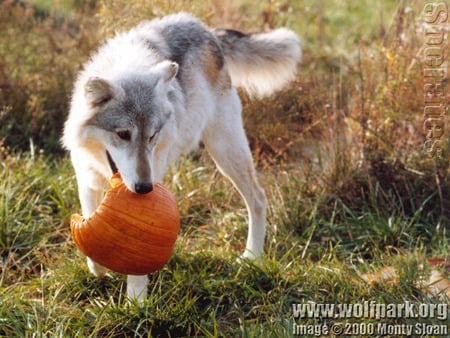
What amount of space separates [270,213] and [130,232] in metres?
2.01

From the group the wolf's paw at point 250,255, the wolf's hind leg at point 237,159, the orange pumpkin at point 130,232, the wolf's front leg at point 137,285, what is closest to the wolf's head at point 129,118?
the orange pumpkin at point 130,232

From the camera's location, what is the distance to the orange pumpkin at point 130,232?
3.36 m

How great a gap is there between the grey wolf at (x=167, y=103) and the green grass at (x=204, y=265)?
0.22 metres

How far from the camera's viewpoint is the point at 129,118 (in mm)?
3705

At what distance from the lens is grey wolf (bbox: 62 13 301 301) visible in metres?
3.73

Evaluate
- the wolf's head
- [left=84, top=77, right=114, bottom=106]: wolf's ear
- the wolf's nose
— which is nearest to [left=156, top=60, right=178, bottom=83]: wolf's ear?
the wolf's head

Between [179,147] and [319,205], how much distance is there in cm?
126

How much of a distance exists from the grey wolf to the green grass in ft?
0.74

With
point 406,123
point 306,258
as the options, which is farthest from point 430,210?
point 306,258

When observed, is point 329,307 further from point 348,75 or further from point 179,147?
point 348,75

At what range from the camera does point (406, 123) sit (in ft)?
18.3

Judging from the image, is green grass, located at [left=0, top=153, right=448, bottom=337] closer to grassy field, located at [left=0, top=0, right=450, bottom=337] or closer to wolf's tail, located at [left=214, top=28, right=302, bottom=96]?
grassy field, located at [left=0, top=0, right=450, bottom=337]

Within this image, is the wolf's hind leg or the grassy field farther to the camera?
the wolf's hind leg

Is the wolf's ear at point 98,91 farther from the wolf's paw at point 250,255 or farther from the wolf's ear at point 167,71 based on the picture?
the wolf's paw at point 250,255
